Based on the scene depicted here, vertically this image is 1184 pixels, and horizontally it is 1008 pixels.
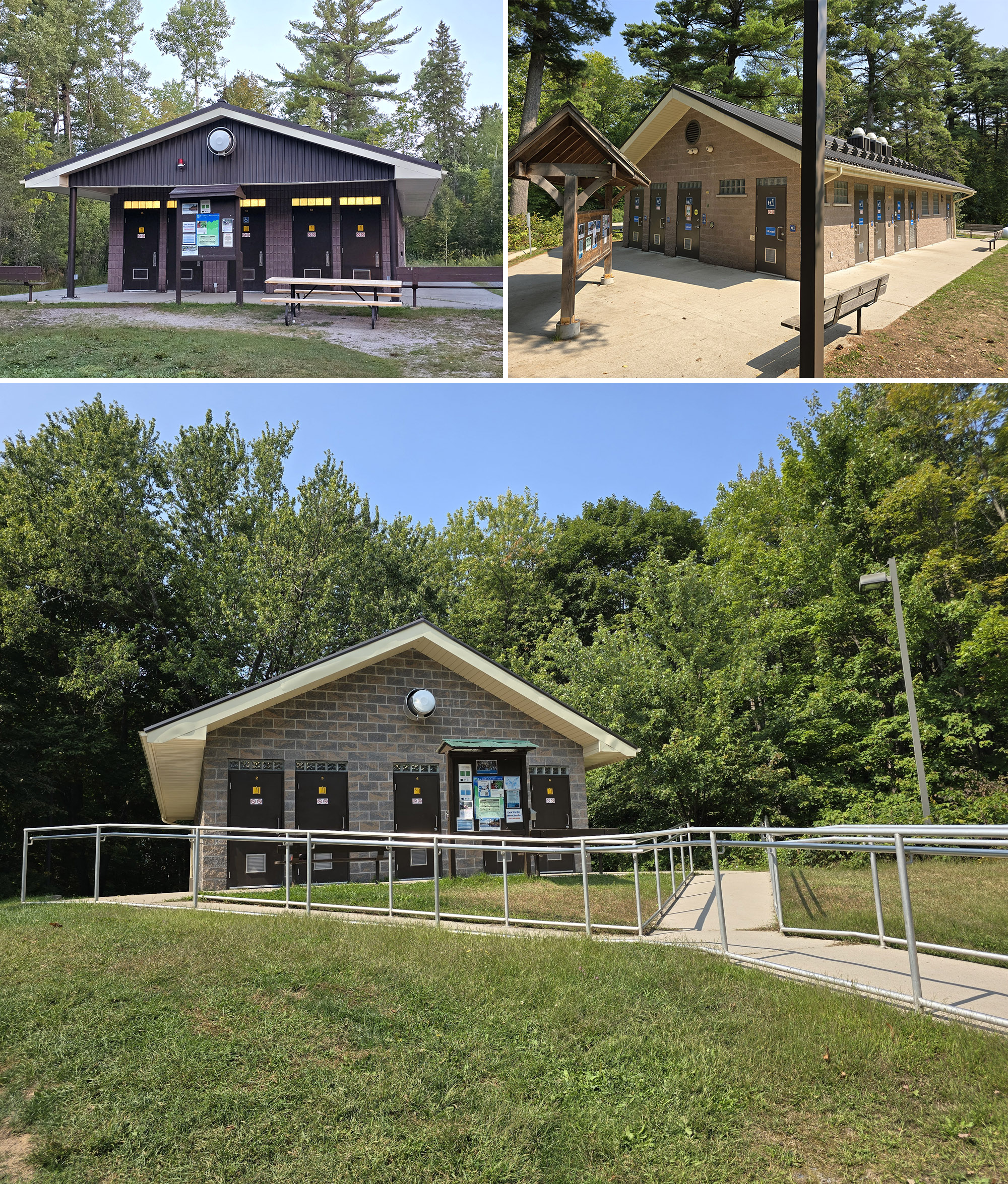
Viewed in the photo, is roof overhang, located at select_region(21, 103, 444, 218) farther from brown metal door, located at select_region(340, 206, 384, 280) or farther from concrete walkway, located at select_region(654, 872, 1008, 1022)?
concrete walkway, located at select_region(654, 872, 1008, 1022)

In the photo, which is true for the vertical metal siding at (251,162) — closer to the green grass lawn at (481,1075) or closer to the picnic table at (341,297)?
the picnic table at (341,297)

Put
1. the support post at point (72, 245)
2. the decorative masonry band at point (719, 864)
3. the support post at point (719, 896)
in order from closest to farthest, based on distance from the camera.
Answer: the decorative masonry band at point (719, 864) < the support post at point (719, 896) < the support post at point (72, 245)

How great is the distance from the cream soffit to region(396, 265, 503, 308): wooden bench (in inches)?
289

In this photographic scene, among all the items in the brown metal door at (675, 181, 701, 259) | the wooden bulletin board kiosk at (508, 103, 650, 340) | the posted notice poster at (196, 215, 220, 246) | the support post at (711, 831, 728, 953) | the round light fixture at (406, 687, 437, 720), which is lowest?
the support post at (711, 831, 728, 953)

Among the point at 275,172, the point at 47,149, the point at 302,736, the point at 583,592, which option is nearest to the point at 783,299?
the point at 302,736

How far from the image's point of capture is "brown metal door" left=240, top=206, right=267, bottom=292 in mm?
26734

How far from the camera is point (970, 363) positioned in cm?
1611

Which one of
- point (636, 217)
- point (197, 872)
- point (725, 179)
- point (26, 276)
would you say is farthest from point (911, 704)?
point (26, 276)

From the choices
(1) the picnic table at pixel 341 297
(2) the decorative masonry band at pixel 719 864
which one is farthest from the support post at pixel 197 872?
(1) the picnic table at pixel 341 297

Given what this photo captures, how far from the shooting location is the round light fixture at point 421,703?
49.7 feet

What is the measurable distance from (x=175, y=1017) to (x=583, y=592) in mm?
32706

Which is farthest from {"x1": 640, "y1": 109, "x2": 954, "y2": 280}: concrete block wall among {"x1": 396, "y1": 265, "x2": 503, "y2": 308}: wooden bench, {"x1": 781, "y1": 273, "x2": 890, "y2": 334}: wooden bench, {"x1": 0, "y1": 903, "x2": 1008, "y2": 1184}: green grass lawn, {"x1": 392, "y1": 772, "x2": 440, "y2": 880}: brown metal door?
{"x1": 0, "y1": 903, "x2": 1008, "y2": 1184}: green grass lawn

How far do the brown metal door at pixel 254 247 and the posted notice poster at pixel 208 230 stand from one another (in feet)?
9.08

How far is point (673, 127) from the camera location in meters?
22.4
